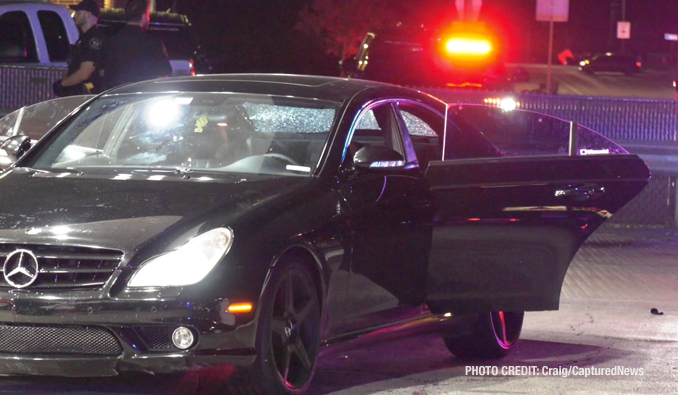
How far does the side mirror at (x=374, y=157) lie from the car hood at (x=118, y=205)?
317 mm

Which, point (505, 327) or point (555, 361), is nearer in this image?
point (555, 361)

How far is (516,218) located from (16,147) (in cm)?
259

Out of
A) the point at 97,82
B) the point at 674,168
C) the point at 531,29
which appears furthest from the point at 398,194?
the point at 531,29

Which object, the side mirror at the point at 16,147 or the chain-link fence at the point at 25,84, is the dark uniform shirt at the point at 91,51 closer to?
the side mirror at the point at 16,147

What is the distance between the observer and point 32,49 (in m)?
15.6

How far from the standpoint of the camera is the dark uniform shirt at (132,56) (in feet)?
32.4

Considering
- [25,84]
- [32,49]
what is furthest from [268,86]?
[32,49]

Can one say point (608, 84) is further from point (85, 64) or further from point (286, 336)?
point (286, 336)

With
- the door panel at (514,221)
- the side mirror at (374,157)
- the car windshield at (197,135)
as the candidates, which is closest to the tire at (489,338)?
the door panel at (514,221)

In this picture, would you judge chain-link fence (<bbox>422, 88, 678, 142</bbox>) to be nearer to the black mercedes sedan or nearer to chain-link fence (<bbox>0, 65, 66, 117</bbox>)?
chain-link fence (<bbox>0, 65, 66, 117</bbox>)

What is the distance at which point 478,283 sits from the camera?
630 centimetres

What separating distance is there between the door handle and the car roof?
0.99m

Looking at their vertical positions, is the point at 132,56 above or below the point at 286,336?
above

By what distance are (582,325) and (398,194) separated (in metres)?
2.58
